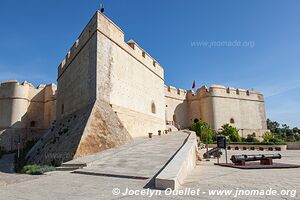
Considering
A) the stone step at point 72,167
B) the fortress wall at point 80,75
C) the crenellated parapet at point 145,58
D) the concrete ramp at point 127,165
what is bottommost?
the stone step at point 72,167

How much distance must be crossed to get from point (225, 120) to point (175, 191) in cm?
2868

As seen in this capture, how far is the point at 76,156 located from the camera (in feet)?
28.2

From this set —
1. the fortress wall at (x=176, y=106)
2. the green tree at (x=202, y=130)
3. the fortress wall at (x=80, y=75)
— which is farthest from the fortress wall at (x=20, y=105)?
the green tree at (x=202, y=130)

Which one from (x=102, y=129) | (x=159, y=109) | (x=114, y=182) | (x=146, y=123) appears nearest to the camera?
(x=114, y=182)

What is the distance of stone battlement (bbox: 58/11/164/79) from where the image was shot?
13.6 m

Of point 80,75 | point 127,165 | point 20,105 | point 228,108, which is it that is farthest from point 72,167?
point 228,108

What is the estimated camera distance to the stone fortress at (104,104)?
11039 millimetres

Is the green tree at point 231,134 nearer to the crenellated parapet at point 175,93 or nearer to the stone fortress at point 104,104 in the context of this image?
the stone fortress at point 104,104

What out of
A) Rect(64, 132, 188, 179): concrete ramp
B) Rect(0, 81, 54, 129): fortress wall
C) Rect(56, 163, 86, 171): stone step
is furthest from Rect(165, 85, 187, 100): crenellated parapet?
Rect(56, 163, 86, 171): stone step

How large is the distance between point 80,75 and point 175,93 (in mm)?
18953

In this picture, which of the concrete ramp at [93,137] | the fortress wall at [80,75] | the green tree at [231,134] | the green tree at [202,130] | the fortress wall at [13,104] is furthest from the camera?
the green tree at [231,134]

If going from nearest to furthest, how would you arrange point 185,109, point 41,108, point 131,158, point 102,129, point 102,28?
point 131,158
point 102,129
point 102,28
point 41,108
point 185,109

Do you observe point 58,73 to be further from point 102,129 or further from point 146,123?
point 102,129

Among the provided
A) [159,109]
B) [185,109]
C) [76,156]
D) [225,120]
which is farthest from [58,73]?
[225,120]
